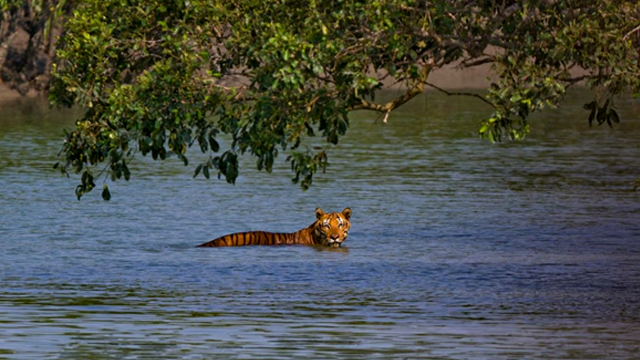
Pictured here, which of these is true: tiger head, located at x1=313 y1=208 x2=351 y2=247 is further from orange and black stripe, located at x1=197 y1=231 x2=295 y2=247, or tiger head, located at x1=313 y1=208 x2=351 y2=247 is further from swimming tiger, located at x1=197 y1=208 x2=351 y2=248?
orange and black stripe, located at x1=197 y1=231 x2=295 y2=247

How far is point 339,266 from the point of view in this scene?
20.9 metres

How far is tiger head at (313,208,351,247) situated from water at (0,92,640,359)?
0.91 ft

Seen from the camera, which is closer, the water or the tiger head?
the water

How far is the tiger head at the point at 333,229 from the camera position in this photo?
2291cm

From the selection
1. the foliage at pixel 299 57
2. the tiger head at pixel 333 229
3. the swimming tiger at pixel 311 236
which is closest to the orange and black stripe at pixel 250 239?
the swimming tiger at pixel 311 236

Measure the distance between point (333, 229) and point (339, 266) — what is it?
209cm

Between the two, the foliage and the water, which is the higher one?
the foliage

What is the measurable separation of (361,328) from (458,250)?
22.4 ft

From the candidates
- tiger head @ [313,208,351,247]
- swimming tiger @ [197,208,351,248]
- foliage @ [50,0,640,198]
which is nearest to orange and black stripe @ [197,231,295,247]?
swimming tiger @ [197,208,351,248]

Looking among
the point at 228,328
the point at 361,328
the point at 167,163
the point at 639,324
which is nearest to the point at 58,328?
the point at 228,328

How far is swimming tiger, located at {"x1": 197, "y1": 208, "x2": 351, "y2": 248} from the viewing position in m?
22.9

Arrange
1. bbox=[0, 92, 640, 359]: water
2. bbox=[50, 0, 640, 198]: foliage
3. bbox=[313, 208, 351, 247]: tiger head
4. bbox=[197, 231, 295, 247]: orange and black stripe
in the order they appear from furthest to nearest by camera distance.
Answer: bbox=[197, 231, 295, 247]: orange and black stripe, bbox=[313, 208, 351, 247]: tiger head, bbox=[50, 0, 640, 198]: foliage, bbox=[0, 92, 640, 359]: water

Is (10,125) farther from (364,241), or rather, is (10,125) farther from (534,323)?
(534,323)

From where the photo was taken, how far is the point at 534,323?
53.4 feet
